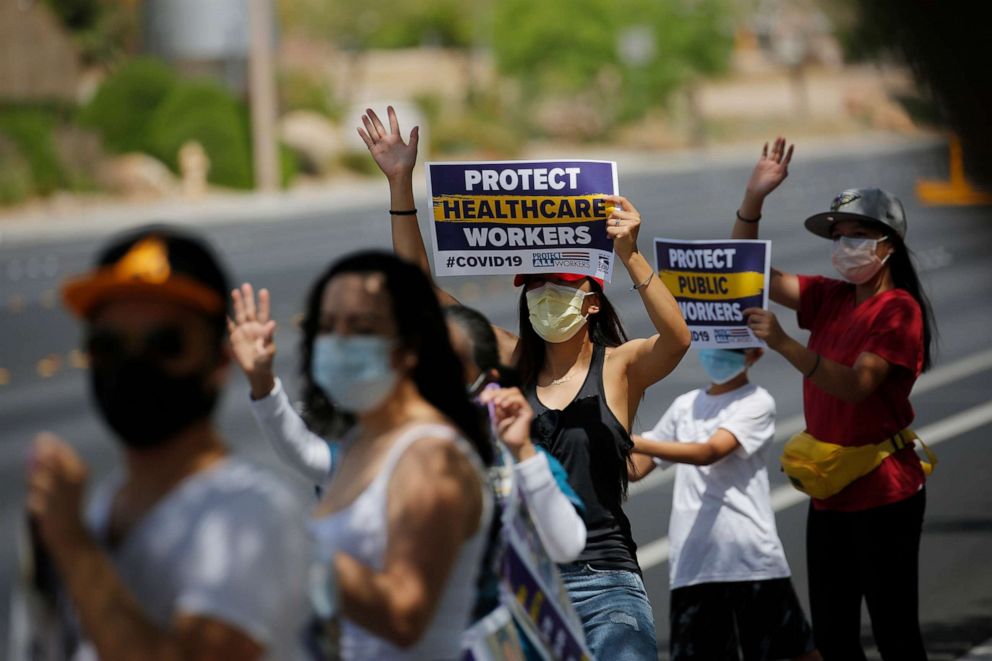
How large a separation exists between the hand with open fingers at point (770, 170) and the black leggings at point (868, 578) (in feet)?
4.07

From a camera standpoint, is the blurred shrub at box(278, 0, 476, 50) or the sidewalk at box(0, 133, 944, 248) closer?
the sidewalk at box(0, 133, 944, 248)

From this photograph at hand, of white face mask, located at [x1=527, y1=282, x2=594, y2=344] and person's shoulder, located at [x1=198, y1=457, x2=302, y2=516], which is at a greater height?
person's shoulder, located at [x1=198, y1=457, x2=302, y2=516]

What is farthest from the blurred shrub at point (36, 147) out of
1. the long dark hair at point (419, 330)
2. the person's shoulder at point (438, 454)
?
the person's shoulder at point (438, 454)

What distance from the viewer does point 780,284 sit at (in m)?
6.07

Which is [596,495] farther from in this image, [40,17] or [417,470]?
[40,17]

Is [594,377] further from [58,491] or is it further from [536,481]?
[58,491]

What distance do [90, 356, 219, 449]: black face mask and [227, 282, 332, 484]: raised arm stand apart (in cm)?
142

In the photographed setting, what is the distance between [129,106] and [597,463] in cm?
4249

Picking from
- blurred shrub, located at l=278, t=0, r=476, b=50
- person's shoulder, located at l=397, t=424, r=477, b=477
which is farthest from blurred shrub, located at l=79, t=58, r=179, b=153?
blurred shrub, located at l=278, t=0, r=476, b=50

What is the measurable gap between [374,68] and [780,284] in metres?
87.7

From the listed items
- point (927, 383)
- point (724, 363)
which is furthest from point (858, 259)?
point (927, 383)

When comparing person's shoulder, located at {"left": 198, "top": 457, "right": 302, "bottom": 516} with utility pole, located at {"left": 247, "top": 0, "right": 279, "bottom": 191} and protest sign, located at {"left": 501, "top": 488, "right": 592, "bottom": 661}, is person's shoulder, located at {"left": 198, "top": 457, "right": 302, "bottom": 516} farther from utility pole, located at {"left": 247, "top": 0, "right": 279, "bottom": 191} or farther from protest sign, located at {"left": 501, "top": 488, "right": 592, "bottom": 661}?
utility pole, located at {"left": 247, "top": 0, "right": 279, "bottom": 191}

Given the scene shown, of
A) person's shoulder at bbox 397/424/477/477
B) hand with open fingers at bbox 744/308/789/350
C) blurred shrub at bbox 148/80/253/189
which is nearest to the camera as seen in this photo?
person's shoulder at bbox 397/424/477/477

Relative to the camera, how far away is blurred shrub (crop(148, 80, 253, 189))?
4278 centimetres
